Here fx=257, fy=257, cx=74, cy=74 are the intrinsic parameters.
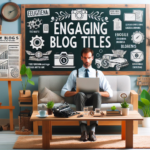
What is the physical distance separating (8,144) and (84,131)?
94 cm

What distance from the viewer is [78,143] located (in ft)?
10.2

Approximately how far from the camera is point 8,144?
3141mm

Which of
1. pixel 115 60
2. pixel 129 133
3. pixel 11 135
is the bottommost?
pixel 11 135

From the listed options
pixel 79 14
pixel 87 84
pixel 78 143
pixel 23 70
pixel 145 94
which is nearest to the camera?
pixel 78 143

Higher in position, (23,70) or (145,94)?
(23,70)

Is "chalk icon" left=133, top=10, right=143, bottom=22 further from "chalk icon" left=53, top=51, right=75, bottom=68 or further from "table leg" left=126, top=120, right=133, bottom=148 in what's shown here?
"table leg" left=126, top=120, right=133, bottom=148

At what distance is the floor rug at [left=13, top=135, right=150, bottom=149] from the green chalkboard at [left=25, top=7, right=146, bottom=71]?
1.24 m

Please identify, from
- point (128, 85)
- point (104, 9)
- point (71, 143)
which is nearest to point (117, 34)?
point (104, 9)

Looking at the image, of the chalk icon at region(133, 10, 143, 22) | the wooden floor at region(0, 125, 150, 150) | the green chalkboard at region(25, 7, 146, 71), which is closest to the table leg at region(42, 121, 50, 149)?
the wooden floor at region(0, 125, 150, 150)

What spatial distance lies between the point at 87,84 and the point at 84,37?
3.80ft

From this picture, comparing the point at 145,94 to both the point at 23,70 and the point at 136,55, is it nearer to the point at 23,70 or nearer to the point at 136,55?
the point at 136,55

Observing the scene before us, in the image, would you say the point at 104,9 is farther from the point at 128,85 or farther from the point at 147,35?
the point at 128,85

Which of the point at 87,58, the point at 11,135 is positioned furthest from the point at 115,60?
the point at 11,135

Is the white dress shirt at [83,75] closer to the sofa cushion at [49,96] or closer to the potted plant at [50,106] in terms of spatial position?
the sofa cushion at [49,96]
